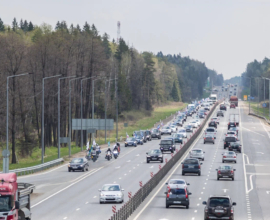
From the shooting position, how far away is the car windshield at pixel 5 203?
28.2 m

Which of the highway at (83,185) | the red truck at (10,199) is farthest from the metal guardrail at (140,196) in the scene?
the red truck at (10,199)

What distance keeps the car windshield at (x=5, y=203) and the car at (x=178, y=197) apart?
14920 mm

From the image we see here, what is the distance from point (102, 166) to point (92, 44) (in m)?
46.4

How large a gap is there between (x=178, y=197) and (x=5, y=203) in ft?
50.5

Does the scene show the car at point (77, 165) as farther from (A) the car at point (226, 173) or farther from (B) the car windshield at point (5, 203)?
(B) the car windshield at point (5, 203)

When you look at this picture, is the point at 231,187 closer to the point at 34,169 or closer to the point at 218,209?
the point at 34,169

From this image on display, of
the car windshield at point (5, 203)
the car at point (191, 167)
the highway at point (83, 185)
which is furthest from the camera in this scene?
the car at point (191, 167)

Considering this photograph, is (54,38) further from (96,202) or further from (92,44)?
(96,202)

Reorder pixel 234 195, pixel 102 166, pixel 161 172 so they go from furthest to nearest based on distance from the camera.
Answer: pixel 102 166 < pixel 161 172 < pixel 234 195

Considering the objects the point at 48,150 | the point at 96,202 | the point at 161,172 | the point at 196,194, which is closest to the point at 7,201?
the point at 96,202

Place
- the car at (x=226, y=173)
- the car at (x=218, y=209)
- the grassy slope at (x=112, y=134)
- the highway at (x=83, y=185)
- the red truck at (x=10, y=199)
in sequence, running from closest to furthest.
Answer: the red truck at (x=10, y=199)
the car at (x=218, y=209)
the highway at (x=83, y=185)
the car at (x=226, y=173)
the grassy slope at (x=112, y=134)

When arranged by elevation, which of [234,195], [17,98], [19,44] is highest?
[19,44]

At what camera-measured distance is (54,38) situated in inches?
4451

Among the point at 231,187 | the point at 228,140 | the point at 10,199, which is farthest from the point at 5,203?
the point at 228,140
